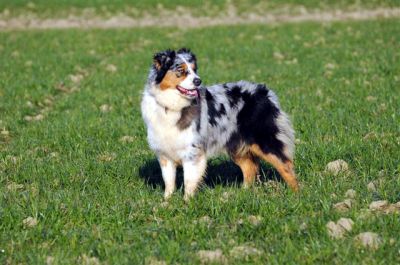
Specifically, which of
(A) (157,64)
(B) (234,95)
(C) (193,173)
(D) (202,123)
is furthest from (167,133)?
(B) (234,95)

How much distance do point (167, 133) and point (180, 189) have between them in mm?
667

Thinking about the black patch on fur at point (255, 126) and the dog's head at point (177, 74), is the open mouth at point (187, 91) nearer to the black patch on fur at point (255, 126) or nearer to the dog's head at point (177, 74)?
the dog's head at point (177, 74)

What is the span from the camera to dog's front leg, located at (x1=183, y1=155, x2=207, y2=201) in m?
7.34

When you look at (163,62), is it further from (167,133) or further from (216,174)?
(216,174)

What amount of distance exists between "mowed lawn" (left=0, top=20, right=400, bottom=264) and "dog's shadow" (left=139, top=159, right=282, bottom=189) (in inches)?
1.2

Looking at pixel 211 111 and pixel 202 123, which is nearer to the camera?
pixel 202 123

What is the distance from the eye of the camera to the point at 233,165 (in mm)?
8906

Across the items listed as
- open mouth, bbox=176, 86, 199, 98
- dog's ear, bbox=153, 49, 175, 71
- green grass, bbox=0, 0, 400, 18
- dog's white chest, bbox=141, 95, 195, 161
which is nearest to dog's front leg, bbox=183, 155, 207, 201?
dog's white chest, bbox=141, 95, 195, 161

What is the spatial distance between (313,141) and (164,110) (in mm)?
2494

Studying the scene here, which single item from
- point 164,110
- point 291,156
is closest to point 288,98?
point 291,156

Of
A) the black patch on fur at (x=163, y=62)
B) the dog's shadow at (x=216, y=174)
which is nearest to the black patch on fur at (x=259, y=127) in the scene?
the dog's shadow at (x=216, y=174)

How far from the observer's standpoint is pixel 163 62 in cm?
720

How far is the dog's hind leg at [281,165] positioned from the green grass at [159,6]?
1889cm

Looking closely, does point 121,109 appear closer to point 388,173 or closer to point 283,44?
point 388,173
